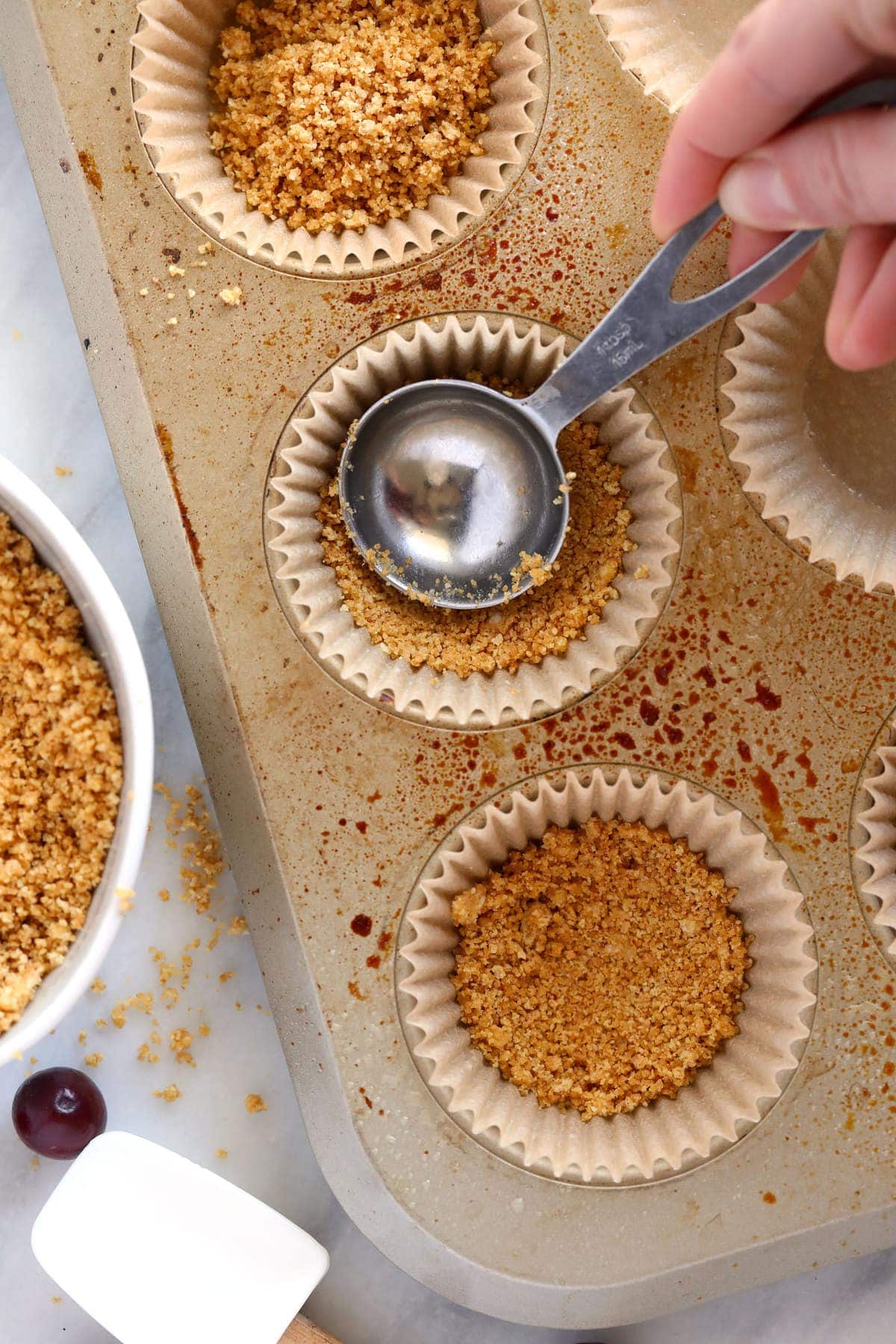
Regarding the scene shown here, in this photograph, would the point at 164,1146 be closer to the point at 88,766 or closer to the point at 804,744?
the point at 88,766

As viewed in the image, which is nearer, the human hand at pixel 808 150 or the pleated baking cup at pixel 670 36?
the human hand at pixel 808 150

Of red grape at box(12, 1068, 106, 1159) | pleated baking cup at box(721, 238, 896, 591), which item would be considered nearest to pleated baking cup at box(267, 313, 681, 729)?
pleated baking cup at box(721, 238, 896, 591)

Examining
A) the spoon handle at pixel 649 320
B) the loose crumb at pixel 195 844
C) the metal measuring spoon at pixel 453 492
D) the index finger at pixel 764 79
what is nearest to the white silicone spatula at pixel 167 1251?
the loose crumb at pixel 195 844

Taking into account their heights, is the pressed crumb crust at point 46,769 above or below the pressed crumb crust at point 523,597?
below

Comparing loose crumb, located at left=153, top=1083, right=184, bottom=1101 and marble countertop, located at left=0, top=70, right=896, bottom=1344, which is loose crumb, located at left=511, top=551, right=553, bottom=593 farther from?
loose crumb, located at left=153, top=1083, right=184, bottom=1101

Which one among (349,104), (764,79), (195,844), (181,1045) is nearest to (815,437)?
(764,79)

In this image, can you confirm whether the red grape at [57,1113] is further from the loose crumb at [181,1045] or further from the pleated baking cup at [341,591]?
the pleated baking cup at [341,591]

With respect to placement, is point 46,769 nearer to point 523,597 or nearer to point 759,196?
point 523,597
